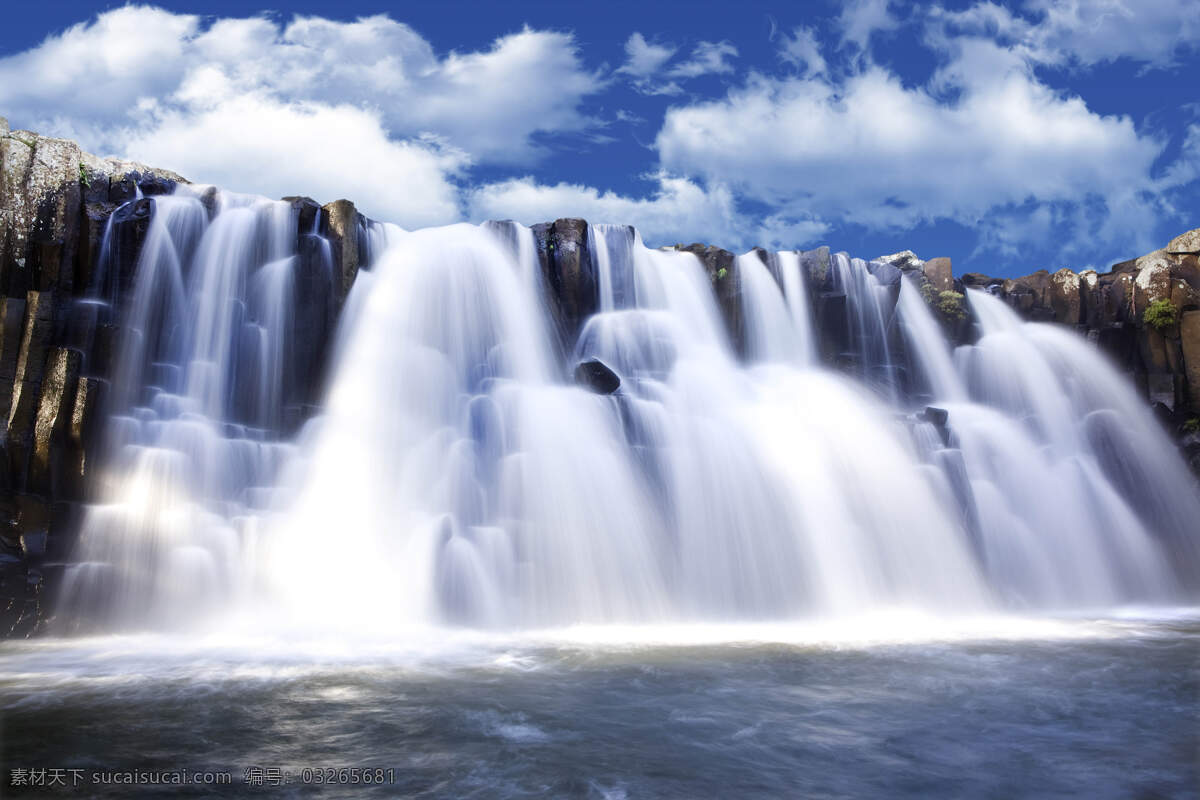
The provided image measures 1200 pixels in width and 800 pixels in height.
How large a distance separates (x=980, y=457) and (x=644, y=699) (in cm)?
1428

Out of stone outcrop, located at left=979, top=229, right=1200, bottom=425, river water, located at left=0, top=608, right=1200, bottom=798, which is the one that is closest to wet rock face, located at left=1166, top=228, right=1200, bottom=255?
stone outcrop, located at left=979, top=229, right=1200, bottom=425

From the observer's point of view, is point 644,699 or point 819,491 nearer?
point 644,699

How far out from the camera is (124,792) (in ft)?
22.4

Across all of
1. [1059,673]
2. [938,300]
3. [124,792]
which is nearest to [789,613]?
[1059,673]

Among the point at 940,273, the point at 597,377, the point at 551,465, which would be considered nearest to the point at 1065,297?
the point at 940,273

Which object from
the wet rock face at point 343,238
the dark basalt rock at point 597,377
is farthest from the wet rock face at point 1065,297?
the wet rock face at point 343,238

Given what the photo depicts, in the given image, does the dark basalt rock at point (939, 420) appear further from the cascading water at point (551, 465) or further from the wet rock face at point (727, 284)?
the wet rock face at point (727, 284)

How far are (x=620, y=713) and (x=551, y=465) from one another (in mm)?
7909

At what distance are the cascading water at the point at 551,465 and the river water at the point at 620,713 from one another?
147 centimetres

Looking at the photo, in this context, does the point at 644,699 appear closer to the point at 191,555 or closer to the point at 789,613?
the point at 789,613

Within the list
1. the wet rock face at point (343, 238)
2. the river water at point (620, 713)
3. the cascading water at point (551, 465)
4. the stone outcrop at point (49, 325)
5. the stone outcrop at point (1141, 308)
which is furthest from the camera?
the stone outcrop at point (1141, 308)

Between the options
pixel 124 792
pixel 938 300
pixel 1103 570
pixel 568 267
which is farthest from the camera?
pixel 938 300

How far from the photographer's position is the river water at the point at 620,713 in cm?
742

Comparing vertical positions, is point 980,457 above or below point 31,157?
below
